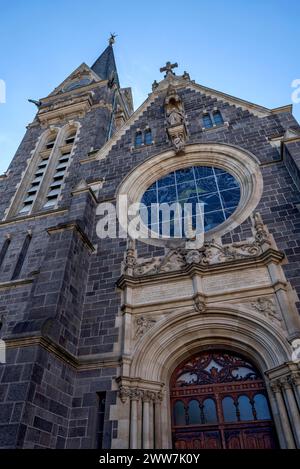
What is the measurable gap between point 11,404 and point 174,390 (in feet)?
11.0

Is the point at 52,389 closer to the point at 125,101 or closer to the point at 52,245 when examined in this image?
the point at 52,245

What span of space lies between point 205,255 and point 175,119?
A: 683 cm

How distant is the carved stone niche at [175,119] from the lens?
1252 centimetres

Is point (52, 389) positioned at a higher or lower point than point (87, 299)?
lower

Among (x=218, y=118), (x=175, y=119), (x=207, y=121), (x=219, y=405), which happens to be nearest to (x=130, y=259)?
(x=219, y=405)

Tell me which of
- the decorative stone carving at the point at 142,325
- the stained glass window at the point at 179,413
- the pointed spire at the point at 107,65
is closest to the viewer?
the stained glass window at the point at 179,413

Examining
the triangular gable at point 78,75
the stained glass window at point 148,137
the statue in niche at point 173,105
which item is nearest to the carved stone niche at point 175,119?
the statue in niche at point 173,105

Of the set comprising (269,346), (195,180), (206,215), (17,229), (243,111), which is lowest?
(269,346)

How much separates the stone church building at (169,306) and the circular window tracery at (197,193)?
0.17 feet

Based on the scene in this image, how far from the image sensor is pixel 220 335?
24.4 feet

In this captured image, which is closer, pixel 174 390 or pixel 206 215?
pixel 174 390

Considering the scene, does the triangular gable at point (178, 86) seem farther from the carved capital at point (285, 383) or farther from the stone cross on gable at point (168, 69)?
the carved capital at point (285, 383)
